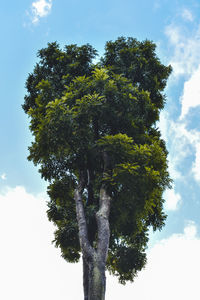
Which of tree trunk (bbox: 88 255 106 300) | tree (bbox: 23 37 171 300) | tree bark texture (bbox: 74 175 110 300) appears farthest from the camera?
tree (bbox: 23 37 171 300)

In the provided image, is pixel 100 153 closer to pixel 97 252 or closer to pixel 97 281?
pixel 97 252

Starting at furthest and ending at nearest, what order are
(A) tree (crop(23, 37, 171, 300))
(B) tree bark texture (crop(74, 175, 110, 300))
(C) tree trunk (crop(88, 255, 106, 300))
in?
1. (A) tree (crop(23, 37, 171, 300))
2. (B) tree bark texture (crop(74, 175, 110, 300))
3. (C) tree trunk (crop(88, 255, 106, 300))

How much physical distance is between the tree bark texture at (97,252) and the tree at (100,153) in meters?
0.03

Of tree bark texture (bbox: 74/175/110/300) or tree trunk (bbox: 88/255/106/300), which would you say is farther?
tree bark texture (bbox: 74/175/110/300)

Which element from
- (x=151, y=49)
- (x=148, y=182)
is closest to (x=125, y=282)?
(x=148, y=182)

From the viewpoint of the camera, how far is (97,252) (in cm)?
963

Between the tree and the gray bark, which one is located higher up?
the tree

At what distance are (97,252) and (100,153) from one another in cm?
475

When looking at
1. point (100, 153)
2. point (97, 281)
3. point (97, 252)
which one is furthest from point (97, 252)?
point (100, 153)

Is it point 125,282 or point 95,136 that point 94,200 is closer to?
point 95,136

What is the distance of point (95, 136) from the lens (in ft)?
44.8

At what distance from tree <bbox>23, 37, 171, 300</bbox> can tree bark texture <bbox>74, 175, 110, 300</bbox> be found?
0.03 meters

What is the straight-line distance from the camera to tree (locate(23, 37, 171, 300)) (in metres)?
10.9

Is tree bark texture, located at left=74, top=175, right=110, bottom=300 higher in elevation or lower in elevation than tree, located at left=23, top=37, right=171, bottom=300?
lower
